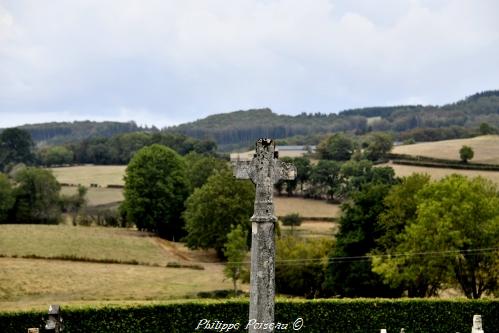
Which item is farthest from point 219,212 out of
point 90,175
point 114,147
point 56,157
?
point 56,157

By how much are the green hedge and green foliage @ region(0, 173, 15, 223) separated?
57.4 metres

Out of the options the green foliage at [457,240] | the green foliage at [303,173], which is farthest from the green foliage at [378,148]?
the green foliage at [457,240]

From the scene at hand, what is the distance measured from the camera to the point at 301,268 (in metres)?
51.4

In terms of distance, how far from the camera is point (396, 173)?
10025 centimetres

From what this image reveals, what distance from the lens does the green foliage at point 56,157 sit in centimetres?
15338

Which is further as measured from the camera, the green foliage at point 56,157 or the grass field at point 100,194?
the green foliage at point 56,157

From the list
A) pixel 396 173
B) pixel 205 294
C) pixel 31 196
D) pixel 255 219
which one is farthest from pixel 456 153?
pixel 255 219

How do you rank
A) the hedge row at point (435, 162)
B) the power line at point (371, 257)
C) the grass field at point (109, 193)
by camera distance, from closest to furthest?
1. the power line at point (371, 257)
2. the grass field at point (109, 193)
3. the hedge row at point (435, 162)

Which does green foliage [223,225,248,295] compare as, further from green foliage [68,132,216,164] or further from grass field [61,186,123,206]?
green foliage [68,132,216,164]

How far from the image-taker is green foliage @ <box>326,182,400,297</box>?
149 feet

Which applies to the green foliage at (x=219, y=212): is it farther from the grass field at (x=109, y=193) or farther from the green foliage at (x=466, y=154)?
the green foliage at (x=466, y=154)

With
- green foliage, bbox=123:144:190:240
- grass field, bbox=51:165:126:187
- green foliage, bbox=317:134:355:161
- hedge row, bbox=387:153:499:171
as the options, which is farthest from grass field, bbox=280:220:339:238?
grass field, bbox=51:165:126:187

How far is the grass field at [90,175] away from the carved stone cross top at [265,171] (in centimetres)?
10990

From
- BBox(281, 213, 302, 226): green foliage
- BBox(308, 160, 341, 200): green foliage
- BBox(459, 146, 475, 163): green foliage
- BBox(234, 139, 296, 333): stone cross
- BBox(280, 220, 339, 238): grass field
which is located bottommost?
BBox(280, 220, 339, 238): grass field
